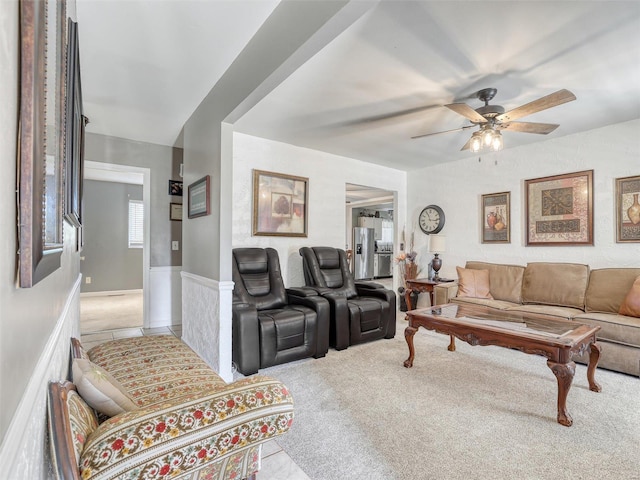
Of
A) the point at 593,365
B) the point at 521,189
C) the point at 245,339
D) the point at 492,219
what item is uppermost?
the point at 521,189

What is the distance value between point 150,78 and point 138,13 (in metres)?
0.76

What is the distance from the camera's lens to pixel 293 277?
4305 mm

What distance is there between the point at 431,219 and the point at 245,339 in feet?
12.4

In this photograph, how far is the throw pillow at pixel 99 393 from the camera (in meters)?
1.09

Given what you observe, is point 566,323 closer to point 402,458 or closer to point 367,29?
point 402,458

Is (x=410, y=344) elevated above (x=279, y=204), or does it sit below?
below

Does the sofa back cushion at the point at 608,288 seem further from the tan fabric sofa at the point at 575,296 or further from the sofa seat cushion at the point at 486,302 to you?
the sofa seat cushion at the point at 486,302

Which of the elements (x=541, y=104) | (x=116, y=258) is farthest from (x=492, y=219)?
(x=116, y=258)

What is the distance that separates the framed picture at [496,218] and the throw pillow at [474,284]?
0.55m

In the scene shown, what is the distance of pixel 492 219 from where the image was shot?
456 centimetres

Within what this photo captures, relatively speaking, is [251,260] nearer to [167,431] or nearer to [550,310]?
[167,431]

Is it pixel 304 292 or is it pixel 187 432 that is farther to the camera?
pixel 304 292

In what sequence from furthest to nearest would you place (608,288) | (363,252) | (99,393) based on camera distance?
1. (363,252)
2. (608,288)
3. (99,393)

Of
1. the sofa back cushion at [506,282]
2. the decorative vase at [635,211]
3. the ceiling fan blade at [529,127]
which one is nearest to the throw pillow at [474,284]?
the sofa back cushion at [506,282]
